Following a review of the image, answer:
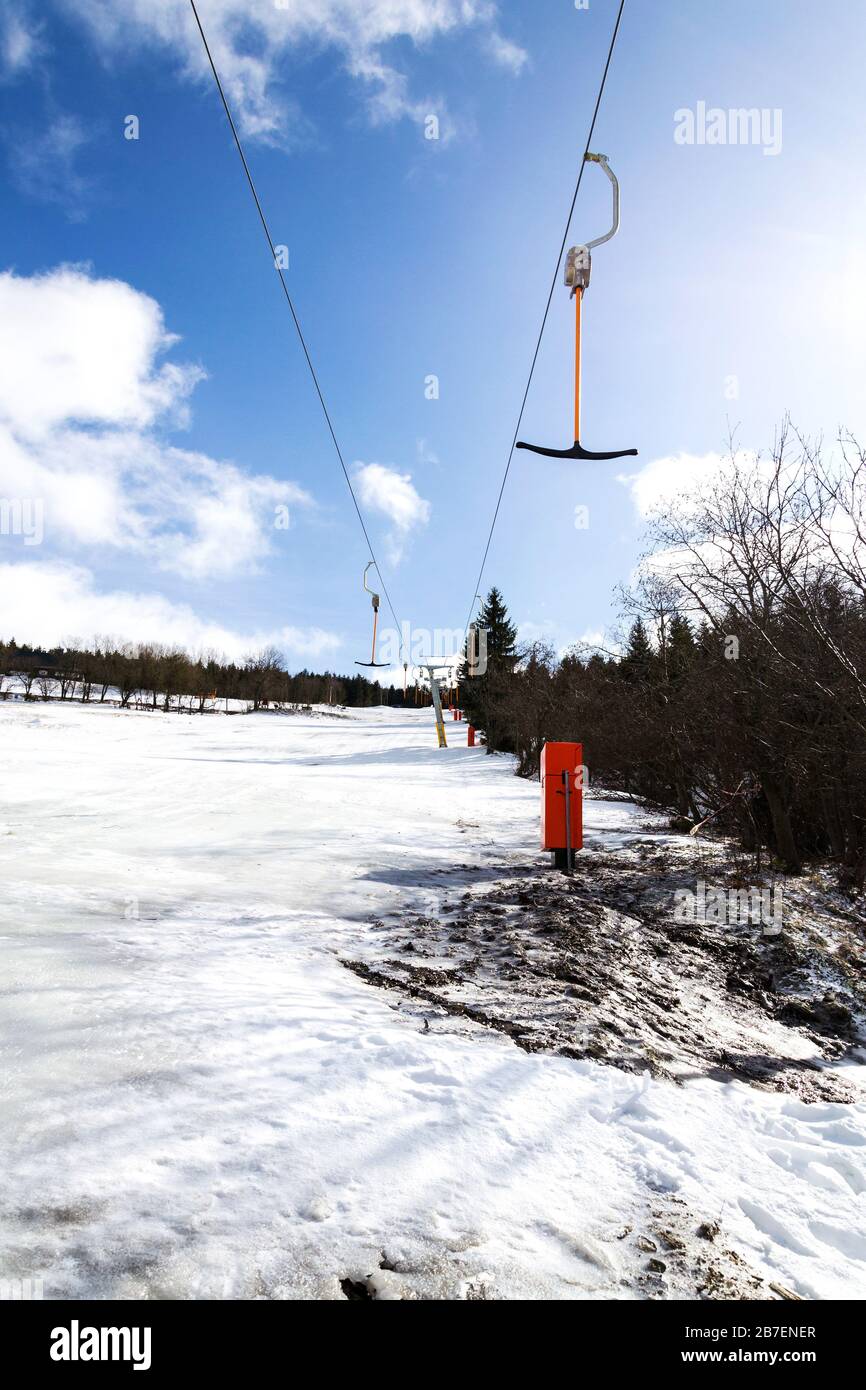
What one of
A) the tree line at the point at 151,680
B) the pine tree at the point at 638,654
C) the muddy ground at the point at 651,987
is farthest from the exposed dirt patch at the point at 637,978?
the tree line at the point at 151,680

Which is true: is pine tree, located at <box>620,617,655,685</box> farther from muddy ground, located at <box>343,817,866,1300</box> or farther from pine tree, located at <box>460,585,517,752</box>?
pine tree, located at <box>460,585,517,752</box>

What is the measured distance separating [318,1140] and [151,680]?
81325mm

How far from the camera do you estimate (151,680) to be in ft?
253

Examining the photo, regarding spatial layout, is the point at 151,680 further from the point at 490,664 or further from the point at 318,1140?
the point at 318,1140

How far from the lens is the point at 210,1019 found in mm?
3176

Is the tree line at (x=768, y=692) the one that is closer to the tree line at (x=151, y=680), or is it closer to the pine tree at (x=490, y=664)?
the pine tree at (x=490, y=664)

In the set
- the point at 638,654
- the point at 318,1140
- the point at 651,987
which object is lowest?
the point at 651,987

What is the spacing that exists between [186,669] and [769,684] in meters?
78.5

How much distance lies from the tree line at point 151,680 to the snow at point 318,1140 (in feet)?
199

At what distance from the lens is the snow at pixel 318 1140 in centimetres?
185

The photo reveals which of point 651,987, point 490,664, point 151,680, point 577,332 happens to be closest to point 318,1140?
point 651,987

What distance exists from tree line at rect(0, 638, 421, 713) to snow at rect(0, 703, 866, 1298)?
2385 inches

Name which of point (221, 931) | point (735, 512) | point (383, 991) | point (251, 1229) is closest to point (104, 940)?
point (221, 931)

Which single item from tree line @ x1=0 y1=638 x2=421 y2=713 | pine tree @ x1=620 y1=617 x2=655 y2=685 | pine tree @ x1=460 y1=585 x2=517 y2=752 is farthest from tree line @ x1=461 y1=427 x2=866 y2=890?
tree line @ x1=0 y1=638 x2=421 y2=713
